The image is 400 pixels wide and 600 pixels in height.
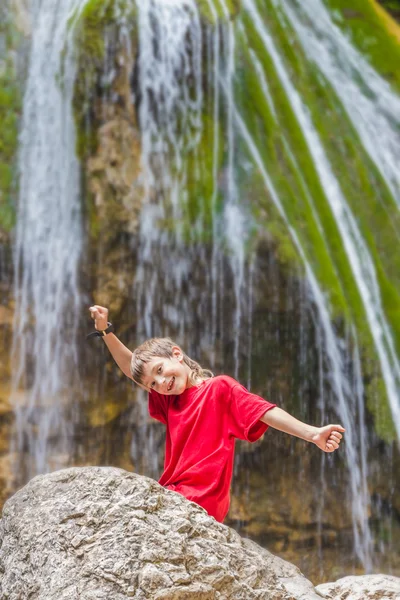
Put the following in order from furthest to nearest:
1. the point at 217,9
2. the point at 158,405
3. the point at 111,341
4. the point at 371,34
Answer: the point at 371,34 < the point at 217,9 < the point at 111,341 < the point at 158,405

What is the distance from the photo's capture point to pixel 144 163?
6.95 meters

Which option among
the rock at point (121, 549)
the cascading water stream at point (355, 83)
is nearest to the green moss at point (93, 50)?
the cascading water stream at point (355, 83)

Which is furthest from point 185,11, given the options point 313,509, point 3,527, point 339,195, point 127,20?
point 3,527

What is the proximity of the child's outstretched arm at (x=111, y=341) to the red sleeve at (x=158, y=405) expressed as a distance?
184 millimetres

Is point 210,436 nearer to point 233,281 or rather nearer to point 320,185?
point 233,281

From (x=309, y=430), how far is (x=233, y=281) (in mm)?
4220

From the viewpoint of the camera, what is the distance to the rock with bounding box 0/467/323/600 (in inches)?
81.2

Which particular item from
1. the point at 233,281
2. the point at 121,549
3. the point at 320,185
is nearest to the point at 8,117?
the point at 233,281

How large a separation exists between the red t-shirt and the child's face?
75 mm

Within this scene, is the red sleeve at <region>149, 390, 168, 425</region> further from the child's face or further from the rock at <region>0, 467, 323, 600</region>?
the rock at <region>0, 467, 323, 600</region>

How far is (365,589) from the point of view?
3.19 m

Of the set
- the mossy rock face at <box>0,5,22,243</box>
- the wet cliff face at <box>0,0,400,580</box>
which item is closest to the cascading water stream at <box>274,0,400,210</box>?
the wet cliff face at <box>0,0,400,580</box>

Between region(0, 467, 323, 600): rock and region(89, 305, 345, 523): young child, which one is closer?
region(0, 467, 323, 600): rock

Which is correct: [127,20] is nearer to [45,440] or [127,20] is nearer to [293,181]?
[293,181]
